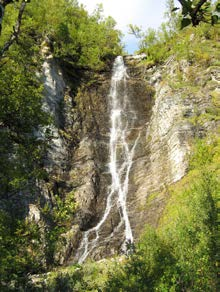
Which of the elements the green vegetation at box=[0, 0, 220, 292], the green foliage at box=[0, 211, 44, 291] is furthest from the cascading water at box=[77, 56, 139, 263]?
the green foliage at box=[0, 211, 44, 291]

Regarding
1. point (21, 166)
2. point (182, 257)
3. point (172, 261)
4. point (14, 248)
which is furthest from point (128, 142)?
point (14, 248)

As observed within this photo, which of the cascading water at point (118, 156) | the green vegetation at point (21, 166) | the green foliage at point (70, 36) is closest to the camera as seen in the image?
the green vegetation at point (21, 166)

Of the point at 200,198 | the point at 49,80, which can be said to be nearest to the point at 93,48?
the point at 49,80

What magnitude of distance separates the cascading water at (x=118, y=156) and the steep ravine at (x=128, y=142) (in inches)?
14.1

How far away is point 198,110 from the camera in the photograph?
32.3 meters

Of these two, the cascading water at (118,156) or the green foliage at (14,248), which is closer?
the green foliage at (14,248)

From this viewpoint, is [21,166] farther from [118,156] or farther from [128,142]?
[128,142]

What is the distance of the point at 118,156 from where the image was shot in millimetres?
32500

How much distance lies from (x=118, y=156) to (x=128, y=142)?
2224 millimetres

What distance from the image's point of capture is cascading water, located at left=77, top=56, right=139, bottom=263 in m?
24.6

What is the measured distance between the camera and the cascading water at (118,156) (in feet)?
80.7

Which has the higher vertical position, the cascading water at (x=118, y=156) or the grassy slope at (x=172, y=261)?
the cascading water at (x=118, y=156)

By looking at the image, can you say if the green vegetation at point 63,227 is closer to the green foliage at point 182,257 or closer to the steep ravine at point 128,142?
the green foliage at point 182,257

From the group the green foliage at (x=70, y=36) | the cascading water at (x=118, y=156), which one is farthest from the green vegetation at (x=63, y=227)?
the green foliage at (x=70, y=36)
